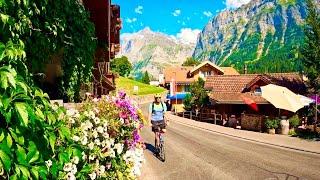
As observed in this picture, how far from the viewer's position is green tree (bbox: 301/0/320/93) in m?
39.5

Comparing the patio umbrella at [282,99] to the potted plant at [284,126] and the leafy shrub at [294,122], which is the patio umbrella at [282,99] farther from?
the leafy shrub at [294,122]

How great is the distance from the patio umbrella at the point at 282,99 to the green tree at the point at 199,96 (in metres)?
23.3

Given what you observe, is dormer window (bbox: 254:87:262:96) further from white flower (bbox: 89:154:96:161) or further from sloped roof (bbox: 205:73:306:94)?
white flower (bbox: 89:154:96:161)

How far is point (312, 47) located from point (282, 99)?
1470cm

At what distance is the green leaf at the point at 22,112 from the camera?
300cm

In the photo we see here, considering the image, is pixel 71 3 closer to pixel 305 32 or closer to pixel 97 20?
pixel 97 20

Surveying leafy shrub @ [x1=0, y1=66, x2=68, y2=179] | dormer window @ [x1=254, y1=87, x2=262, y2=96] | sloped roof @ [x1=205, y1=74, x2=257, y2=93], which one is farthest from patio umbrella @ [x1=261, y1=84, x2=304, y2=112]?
leafy shrub @ [x1=0, y1=66, x2=68, y2=179]

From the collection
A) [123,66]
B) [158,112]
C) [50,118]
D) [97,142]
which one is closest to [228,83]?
[158,112]

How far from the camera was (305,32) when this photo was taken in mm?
40406

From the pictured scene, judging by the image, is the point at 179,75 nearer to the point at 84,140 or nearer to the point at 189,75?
the point at 189,75

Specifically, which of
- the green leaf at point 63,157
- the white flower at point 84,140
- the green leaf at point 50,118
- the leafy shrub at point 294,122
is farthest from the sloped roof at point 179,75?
the green leaf at point 50,118

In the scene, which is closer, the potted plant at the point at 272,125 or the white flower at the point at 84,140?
the white flower at the point at 84,140

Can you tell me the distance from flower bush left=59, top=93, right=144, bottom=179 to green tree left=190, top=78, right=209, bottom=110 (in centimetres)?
4385

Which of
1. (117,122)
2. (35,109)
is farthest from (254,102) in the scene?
(35,109)
